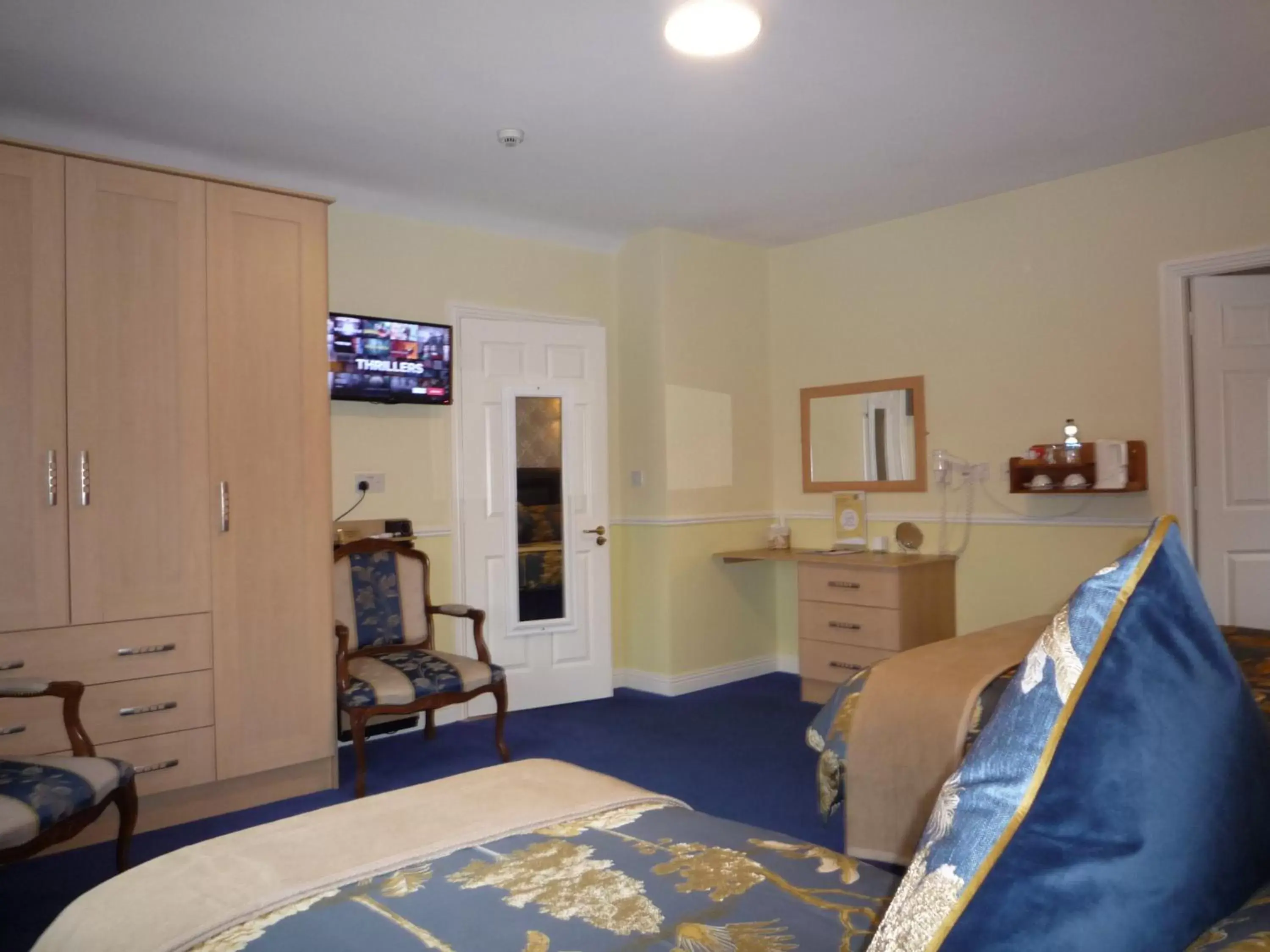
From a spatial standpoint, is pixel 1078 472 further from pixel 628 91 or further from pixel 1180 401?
pixel 628 91

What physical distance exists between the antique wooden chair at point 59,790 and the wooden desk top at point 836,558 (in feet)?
10.8

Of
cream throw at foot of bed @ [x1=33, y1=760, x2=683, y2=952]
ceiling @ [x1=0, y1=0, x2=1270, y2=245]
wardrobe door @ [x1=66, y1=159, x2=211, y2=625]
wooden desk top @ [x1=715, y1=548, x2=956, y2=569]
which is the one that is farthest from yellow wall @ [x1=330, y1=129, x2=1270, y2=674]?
cream throw at foot of bed @ [x1=33, y1=760, x2=683, y2=952]

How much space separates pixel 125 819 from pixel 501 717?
156cm

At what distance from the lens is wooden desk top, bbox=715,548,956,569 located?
461 centimetres

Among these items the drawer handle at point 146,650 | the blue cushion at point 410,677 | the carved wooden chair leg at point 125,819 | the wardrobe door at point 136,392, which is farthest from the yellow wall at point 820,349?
the carved wooden chair leg at point 125,819

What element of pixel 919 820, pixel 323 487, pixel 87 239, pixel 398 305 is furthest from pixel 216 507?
pixel 919 820

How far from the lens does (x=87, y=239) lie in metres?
3.09

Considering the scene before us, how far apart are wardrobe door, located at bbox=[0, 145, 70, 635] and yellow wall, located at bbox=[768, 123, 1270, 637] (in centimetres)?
390

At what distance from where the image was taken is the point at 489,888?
1219 mm

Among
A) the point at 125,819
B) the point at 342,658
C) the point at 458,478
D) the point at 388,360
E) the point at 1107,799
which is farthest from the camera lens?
the point at 458,478

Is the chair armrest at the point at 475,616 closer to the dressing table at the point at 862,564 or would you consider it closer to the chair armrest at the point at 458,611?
the chair armrest at the point at 458,611

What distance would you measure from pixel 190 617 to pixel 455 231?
242 cm

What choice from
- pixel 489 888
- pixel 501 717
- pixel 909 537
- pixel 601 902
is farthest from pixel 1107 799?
pixel 909 537

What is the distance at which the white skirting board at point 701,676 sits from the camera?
204 inches
